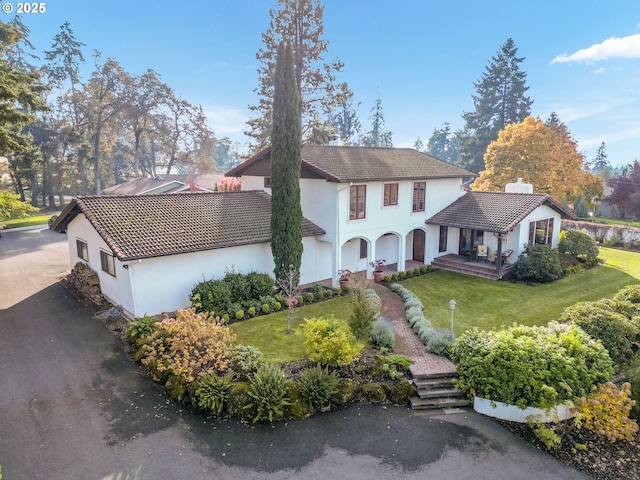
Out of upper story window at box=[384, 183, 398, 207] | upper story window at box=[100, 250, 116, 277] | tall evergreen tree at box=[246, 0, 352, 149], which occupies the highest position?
tall evergreen tree at box=[246, 0, 352, 149]

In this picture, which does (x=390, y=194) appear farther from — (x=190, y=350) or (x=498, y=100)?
(x=498, y=100)

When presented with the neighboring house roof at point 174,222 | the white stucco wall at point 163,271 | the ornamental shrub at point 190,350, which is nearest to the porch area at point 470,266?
the neighboring house roof at point 174,222

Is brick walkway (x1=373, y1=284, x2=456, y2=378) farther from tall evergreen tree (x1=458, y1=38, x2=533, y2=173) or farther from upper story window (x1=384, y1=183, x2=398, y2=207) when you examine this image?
tall evergreen tree (x1=458, y1=38, x2=533, y2=173)

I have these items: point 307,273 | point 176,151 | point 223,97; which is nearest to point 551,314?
point 307,273

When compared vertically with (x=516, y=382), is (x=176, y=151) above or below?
above

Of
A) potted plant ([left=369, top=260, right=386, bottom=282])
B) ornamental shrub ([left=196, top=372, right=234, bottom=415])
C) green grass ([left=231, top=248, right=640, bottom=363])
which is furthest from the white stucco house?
ornamental shrub ([left=196, top=372, right=234, bottom=415])

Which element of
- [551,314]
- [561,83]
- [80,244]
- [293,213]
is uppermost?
[561,83]

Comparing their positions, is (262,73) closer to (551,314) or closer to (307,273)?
(307,273)
